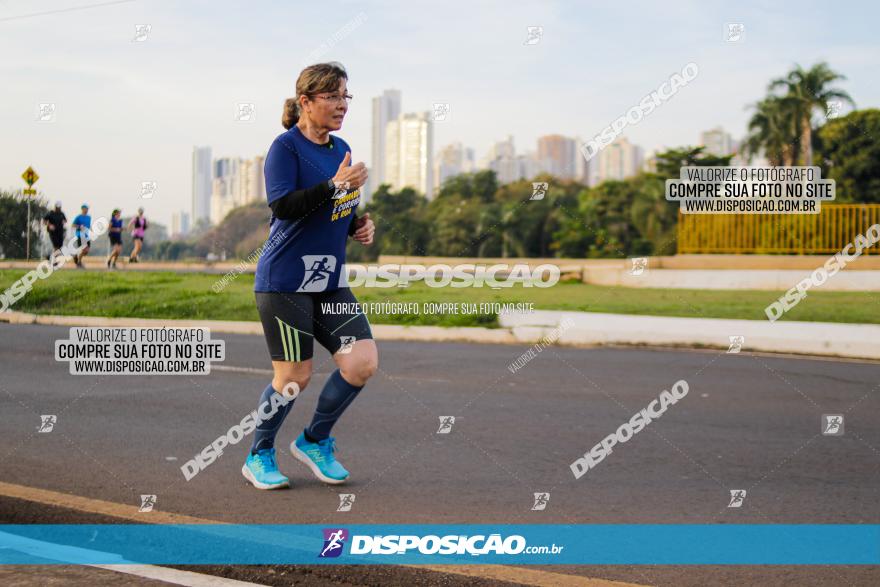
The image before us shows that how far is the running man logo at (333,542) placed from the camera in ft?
12.3

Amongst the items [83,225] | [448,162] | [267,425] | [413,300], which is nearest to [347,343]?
[267,425]

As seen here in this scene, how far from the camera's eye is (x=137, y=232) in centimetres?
2539

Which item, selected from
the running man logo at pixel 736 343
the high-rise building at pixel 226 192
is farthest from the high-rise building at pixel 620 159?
the running man logo at pixel 736 343

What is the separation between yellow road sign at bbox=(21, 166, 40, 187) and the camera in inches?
658

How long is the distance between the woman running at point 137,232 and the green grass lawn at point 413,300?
4077mm

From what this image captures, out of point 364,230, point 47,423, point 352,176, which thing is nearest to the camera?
point 352,176

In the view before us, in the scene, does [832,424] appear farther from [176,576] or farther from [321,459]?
[176,576]

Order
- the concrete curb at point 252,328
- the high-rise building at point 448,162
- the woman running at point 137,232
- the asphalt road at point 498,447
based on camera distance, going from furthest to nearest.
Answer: the high-rise building at point 448,162, the woman running at point 137,232, the concrete curb at point 252,328, the asphalt road at point 498,447

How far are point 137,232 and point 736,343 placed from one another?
17869 mm

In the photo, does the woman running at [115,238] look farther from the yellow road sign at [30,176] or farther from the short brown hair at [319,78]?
the short brown hair at [319,78]

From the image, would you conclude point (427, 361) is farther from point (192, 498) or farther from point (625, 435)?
point (192, 498)

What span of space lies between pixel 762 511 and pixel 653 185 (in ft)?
142

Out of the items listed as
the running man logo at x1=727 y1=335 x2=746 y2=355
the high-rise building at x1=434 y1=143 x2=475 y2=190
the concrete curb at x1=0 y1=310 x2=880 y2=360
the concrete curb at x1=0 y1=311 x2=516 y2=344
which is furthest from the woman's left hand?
the high-rise building at x1=434 y1=143 x2=475 y2=190

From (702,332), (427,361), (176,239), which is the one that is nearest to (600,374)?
(427,361)
